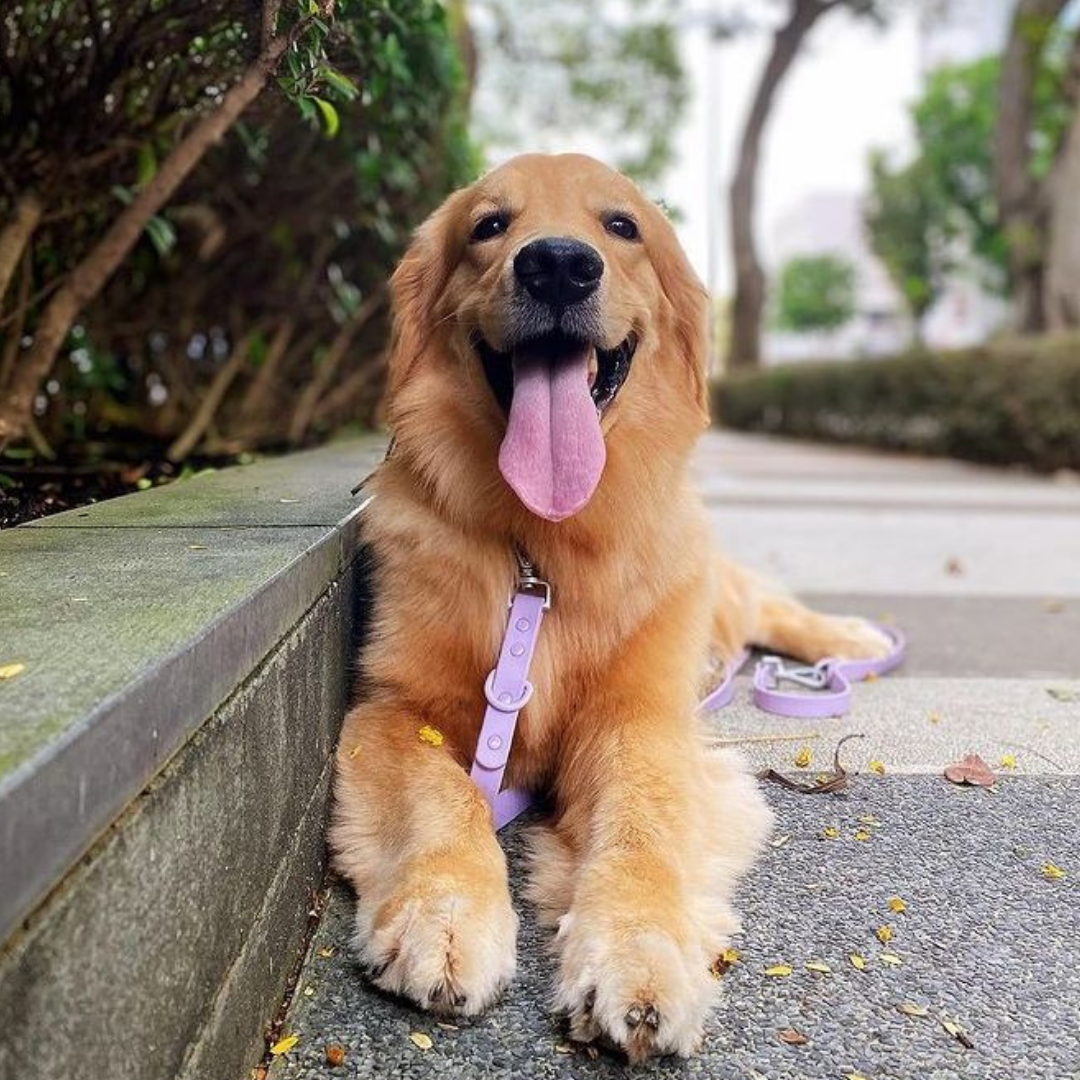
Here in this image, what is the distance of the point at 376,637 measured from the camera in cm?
244

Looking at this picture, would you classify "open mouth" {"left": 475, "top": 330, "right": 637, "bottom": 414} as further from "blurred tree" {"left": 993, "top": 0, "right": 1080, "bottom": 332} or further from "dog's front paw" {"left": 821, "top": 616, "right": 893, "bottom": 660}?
"blurred tree" {"left": 993, "top": 0, "right": 1080, "bottom": 332}

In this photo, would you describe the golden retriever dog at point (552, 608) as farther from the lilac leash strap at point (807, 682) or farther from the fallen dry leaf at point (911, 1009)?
the lilac leash strap at point (807, 682)

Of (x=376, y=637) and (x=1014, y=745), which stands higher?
(x=376, y=637)

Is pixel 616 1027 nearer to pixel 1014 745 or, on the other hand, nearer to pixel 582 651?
pixel 582 651

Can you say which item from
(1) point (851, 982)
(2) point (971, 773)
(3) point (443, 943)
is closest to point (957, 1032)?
(1) point (851, 982)

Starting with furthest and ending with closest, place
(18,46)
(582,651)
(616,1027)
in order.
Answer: (18,46) → (582,651) → (616,1027)

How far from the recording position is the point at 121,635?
1.36 m

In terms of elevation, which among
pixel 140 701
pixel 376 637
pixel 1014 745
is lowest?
pixel 1014 745

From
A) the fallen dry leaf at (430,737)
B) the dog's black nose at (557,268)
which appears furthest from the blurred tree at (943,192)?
the fallen dry leaf at (430,737)

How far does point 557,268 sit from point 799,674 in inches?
70.7

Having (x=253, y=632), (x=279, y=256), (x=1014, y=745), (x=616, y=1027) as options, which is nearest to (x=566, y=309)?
(x=253, y=632)

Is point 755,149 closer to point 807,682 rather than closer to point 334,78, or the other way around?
point 807,682

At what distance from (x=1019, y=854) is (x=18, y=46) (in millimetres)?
3709

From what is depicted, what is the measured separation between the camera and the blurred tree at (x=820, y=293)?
7625 cm
